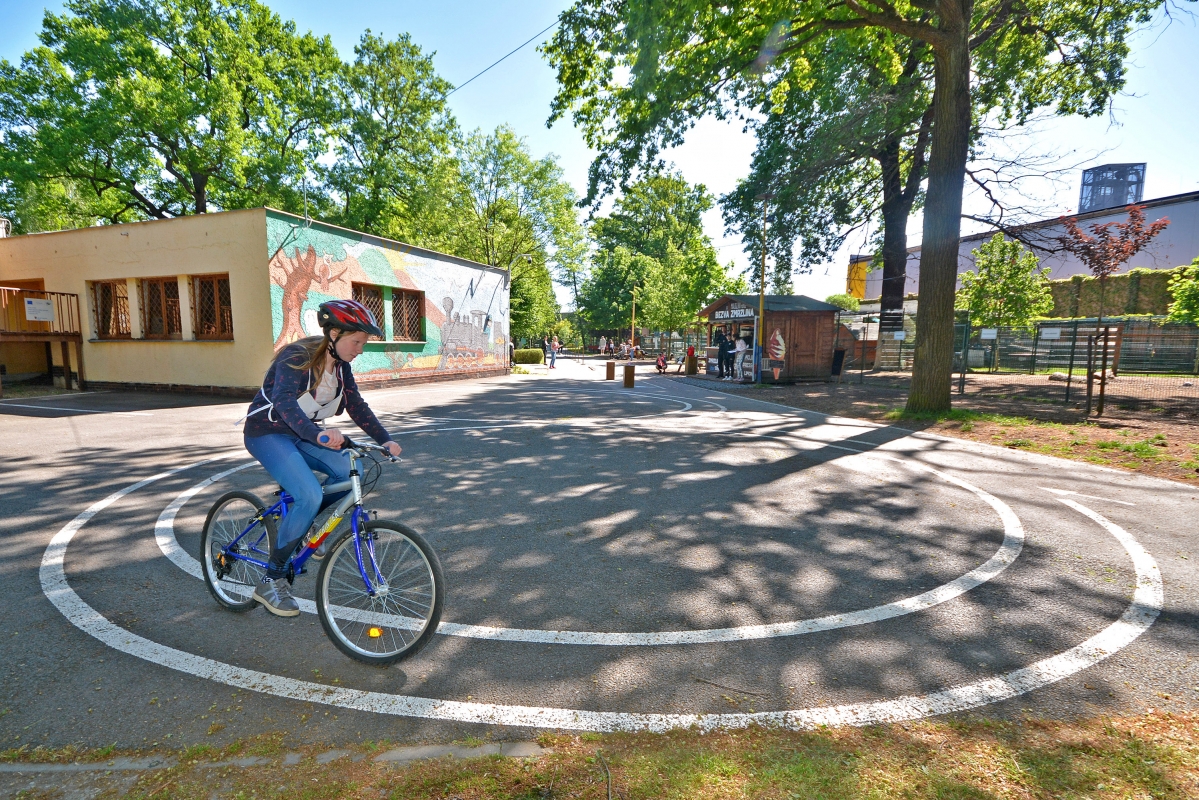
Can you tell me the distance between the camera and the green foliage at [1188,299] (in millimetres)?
18734

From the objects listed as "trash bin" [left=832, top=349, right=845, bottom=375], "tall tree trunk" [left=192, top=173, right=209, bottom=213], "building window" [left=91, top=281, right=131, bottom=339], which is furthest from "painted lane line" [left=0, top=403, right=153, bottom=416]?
"trash bin" [left=832, top=349, right=845, bottom=375]

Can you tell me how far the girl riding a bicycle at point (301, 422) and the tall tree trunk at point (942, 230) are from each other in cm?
1209

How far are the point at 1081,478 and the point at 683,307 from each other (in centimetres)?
3878

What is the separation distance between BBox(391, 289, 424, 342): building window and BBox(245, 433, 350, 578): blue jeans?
17.3 metres

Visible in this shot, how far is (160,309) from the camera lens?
54.3 feet

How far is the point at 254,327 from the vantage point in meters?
15.1

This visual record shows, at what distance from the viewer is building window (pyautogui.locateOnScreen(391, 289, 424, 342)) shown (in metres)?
19.8

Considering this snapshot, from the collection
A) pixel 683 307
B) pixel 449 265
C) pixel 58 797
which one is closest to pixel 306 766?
pixel 58 797

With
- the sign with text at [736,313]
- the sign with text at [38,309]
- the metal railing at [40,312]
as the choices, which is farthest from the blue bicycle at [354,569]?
the sign with text at [736,313]

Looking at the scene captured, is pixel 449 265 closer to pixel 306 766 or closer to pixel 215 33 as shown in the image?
pixel 215 33

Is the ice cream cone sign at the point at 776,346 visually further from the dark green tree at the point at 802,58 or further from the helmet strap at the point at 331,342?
the helmet strap at the point at 331,342

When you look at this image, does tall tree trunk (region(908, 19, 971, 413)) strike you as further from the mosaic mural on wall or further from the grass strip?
the mosaic mural on wall

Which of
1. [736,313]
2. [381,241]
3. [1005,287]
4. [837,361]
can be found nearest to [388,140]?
[381,241]

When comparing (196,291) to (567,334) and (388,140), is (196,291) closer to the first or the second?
(388,140)
